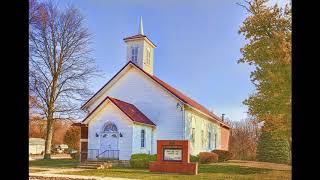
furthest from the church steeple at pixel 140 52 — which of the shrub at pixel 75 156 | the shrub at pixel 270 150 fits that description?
the shrub at pixel 270 150

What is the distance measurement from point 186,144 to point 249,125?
1.84m

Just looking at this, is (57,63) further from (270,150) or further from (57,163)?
(270,150)

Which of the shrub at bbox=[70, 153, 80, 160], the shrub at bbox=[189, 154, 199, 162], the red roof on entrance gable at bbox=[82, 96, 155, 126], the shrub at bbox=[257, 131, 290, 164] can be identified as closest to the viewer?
the shrub at bbox=[257, 131, 290, 164]

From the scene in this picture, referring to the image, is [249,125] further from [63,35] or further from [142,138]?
[63,35]

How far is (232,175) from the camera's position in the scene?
697cm

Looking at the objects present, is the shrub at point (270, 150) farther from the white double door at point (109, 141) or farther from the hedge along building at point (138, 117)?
the white double door at point (109, 141)

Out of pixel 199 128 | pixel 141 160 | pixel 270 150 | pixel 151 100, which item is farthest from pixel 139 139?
pixel 270 150

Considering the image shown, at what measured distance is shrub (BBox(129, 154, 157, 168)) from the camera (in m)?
8.98

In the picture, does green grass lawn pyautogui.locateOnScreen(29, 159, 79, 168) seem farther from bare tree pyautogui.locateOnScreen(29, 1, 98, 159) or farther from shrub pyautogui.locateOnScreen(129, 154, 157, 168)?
shrub pyautogui.locateOnScreen(129, 154, 157, 168)

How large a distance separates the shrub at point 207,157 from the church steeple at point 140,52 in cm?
294

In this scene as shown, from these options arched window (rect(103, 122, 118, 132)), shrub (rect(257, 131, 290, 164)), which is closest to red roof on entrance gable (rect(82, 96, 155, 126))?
arched window (rect(103, 122, 118, 132))

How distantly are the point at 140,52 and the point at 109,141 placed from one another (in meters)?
2.92

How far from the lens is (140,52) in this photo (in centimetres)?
988
